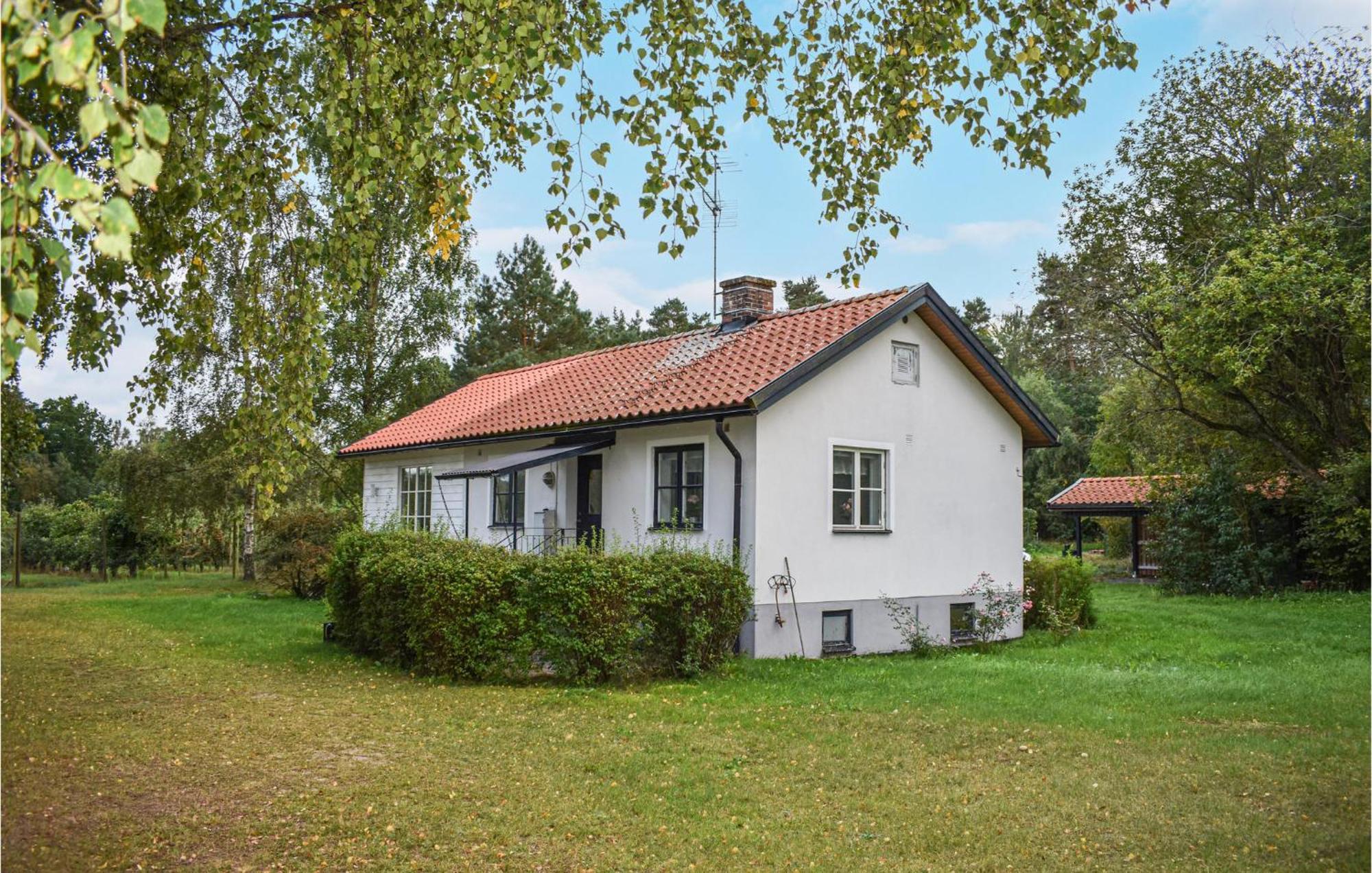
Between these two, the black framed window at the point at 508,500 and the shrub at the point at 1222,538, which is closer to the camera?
the black framed window at the point at 508,500

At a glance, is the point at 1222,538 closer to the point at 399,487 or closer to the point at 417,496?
the point at 417,496

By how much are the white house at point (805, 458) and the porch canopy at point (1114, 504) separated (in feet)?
54.9

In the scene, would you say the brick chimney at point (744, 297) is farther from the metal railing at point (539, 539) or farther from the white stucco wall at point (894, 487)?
the metal railing at point (539, 539)

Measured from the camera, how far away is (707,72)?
680 cm

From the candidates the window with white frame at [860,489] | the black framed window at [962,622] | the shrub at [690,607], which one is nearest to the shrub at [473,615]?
the shrub at [690,607]

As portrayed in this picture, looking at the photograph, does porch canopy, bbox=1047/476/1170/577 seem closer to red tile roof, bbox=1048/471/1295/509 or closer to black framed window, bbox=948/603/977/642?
red tile roof, bbox=1048/471/1295/509

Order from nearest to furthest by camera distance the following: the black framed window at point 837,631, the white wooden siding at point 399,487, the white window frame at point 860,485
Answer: the black framed window at point 837,631 → the white window frame at point 860,485 → the white wooden siding at point 399,487

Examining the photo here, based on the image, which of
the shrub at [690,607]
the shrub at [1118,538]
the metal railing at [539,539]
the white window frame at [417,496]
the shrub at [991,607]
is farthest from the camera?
the shrub at [1118,538]

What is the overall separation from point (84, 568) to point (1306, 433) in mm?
33470

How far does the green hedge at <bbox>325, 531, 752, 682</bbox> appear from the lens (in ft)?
36.8

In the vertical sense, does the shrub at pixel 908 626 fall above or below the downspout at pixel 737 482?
below

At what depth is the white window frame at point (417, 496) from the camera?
68.5ft

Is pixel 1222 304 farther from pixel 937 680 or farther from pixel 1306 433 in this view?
pixel 937 680

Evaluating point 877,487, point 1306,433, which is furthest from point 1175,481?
point 877,487
